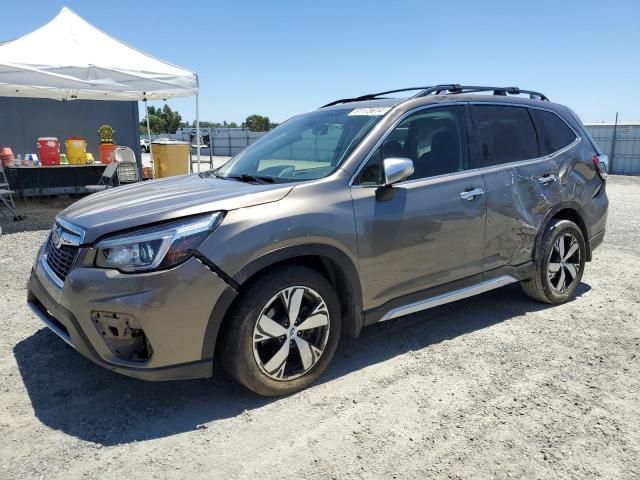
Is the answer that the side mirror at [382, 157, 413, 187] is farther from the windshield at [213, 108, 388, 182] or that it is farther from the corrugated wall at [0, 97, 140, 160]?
the corrugated wall at [0, 97, 140, 160]

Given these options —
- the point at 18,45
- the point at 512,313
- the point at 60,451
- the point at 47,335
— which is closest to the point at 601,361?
the point at 512,313

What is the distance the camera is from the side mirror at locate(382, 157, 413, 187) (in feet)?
10.1

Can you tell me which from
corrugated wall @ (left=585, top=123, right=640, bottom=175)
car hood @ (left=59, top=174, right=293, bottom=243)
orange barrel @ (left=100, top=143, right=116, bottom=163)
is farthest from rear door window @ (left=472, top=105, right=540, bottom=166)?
corrugated wall @ (left=585, top=123, right=640, bottom=175)

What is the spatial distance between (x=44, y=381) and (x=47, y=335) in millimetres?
738

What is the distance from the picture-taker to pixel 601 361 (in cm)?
346

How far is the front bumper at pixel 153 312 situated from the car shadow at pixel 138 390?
328mm

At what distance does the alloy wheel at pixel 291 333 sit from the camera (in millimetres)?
2809

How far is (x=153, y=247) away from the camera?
8.31ft

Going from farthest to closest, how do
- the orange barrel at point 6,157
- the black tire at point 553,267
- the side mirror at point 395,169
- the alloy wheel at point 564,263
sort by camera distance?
1. the orange barrel at point 6,157
2. the alloy wheel at point 564,263
3. the black tire at point 553,267
4. the side mirror at point 395,169

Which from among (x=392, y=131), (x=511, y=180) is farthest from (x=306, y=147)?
(x=511, y=180)

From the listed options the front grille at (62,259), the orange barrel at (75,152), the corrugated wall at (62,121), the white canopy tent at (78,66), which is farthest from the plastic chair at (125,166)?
the front grille at (62,259)

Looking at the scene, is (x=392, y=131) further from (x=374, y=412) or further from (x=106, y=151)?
(x=106, y=151)

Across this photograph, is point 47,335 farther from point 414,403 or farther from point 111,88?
point 111,88

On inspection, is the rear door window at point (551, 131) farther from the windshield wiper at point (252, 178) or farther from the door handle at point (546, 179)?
the windshield wiper at point (252, 178)
